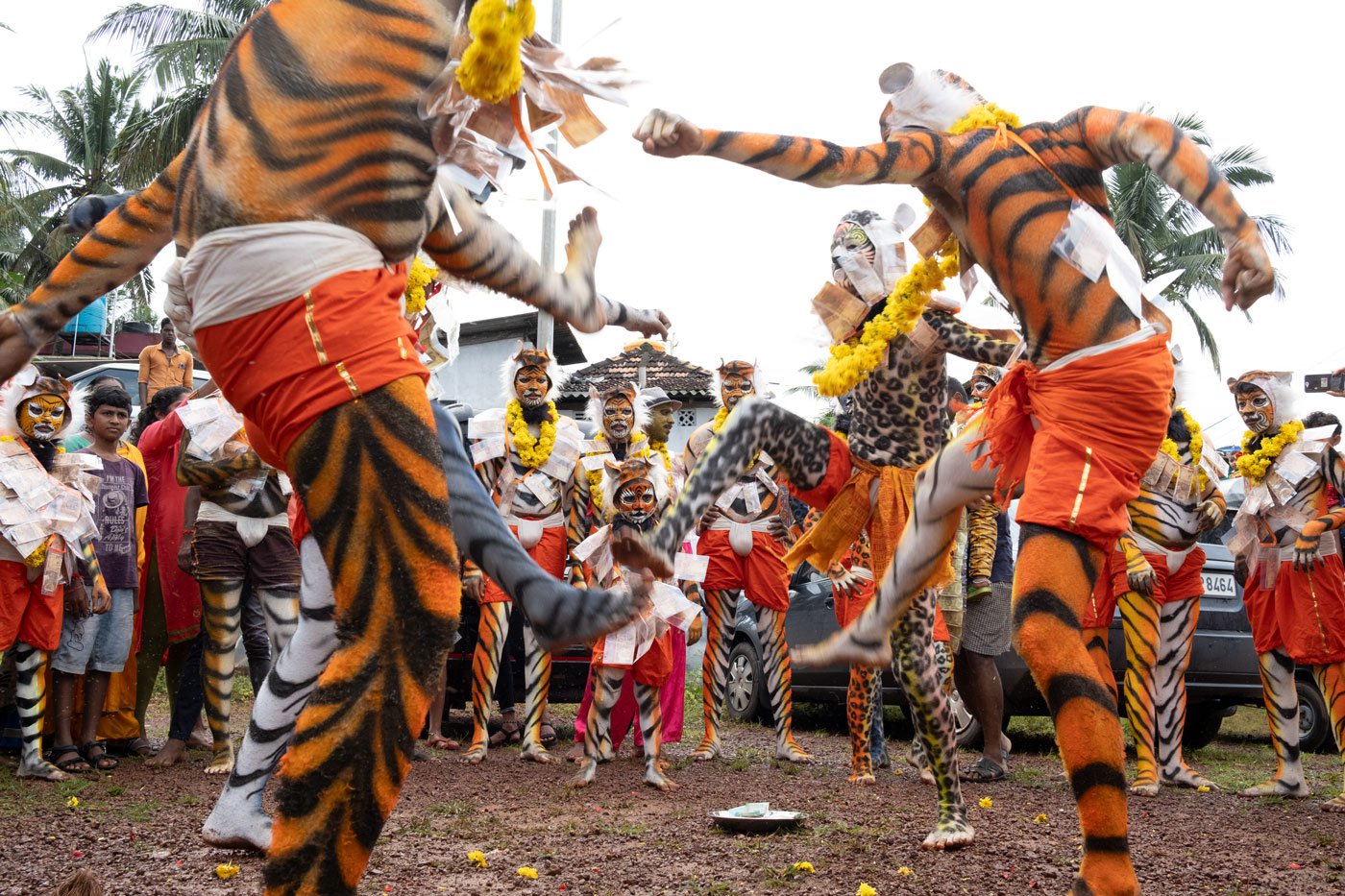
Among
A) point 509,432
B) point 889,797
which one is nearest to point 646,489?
point 509,432

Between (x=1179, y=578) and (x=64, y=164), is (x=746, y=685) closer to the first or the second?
(x=1179, y=578)

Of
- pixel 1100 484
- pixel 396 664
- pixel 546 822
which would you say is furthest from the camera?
pixel 546 822

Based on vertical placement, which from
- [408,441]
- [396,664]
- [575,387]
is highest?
[575,387]

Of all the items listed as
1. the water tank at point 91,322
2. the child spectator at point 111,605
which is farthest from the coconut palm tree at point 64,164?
the child spectator at point 111,605

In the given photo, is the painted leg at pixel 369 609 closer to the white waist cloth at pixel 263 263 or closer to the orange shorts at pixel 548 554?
the white waist cloth at pixel 263 263

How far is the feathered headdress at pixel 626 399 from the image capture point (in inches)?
320

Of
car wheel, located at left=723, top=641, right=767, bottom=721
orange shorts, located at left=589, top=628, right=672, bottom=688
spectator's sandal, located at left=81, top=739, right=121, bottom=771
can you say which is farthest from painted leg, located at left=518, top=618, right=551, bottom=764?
car wheel, located at left=723, top=641, right=767, bottom=721

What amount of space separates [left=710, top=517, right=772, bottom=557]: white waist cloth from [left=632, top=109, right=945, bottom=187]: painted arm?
16.8ft

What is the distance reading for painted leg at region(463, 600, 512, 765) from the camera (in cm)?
771

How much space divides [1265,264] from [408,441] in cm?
240

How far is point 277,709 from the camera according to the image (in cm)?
303

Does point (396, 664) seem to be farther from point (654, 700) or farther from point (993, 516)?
point (993, 516)

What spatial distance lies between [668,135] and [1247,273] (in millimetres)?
1654

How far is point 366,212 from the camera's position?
96.0 inches
